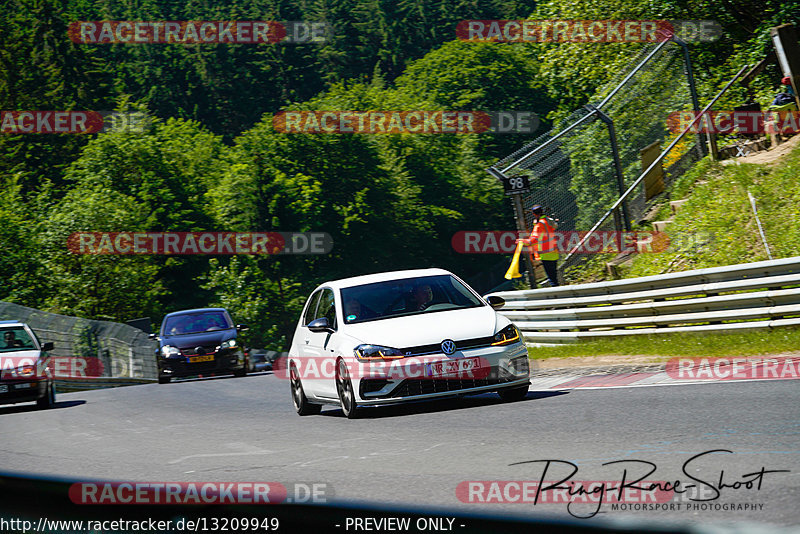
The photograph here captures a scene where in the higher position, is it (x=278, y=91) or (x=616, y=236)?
(x=278, y=91)

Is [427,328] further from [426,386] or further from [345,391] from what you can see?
[345,391]

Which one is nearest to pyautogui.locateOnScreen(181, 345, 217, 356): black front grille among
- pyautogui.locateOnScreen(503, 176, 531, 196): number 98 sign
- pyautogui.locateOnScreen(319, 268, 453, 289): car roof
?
pyautogui.locateOnScreen(503, 176, 531, 196): number 98 sign

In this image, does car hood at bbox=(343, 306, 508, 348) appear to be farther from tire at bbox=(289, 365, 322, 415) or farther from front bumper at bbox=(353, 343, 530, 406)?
tire at bbox=(289, 365, 322, 415)

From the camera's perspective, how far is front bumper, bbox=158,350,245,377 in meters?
23.8

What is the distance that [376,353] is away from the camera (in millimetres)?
10609

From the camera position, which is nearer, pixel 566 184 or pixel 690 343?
pixel 690 343

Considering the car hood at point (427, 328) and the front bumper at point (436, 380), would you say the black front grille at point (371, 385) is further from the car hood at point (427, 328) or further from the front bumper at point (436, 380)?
the car hood at point (427, 328)

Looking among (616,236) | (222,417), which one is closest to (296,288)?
(616,236)

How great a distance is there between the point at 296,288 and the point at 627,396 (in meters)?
56.5

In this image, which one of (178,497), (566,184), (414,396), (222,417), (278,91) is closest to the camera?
(178,497)

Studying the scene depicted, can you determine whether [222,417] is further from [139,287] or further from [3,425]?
[139,287]

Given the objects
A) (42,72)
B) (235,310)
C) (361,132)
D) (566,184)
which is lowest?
(235,310)

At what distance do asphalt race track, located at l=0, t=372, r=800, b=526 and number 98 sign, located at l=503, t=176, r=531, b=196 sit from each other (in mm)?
5951

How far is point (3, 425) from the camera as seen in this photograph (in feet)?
51.6
